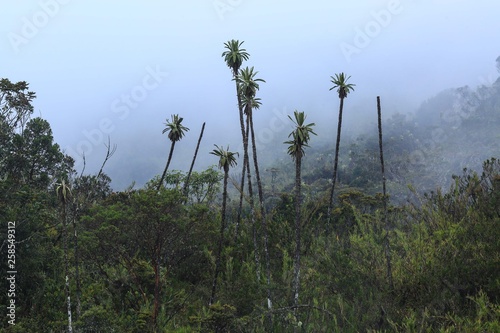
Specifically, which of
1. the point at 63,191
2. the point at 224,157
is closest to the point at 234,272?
the point at 224,157

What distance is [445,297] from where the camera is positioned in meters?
19.2

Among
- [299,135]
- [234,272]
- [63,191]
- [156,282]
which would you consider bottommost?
[234,272]

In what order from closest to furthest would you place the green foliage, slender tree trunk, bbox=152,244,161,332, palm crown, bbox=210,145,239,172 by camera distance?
the green foliage → slender tree trunk, bbox=152,244,161,332 → palm crown, bbox=210,145,239,172

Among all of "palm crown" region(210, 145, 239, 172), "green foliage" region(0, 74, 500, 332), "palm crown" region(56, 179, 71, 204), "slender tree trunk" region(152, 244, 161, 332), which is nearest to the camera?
"palm crown" region(56, 179, 71, 204)

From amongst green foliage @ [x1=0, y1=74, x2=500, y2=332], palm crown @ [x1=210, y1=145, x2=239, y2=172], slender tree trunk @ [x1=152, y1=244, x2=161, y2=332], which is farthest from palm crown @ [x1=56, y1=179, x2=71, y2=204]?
palm crown @ [x1=210, y1=145, x2=239, y2=172]

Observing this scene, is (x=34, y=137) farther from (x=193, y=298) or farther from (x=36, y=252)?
(x=193, y=298)

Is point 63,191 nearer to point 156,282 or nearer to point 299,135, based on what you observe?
point 156,282

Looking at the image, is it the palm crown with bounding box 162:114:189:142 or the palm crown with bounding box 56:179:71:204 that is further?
the palm crown with bounding box 162:114:189:142

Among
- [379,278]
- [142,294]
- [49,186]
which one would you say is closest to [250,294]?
[142,294]

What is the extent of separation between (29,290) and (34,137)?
70.2 feet

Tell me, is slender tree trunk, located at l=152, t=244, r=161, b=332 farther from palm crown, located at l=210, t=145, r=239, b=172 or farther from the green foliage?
palm crown, located at l=210, t=145, r=239, b=172

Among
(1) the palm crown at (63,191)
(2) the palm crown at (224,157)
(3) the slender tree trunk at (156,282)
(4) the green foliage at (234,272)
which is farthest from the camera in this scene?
(2) the palm crown at (224,157)

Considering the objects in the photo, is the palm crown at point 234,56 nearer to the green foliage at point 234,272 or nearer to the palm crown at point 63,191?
the green foliage at point 234,272

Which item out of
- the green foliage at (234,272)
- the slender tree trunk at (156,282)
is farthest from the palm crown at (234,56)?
the slender tree trunk at (156,282)
